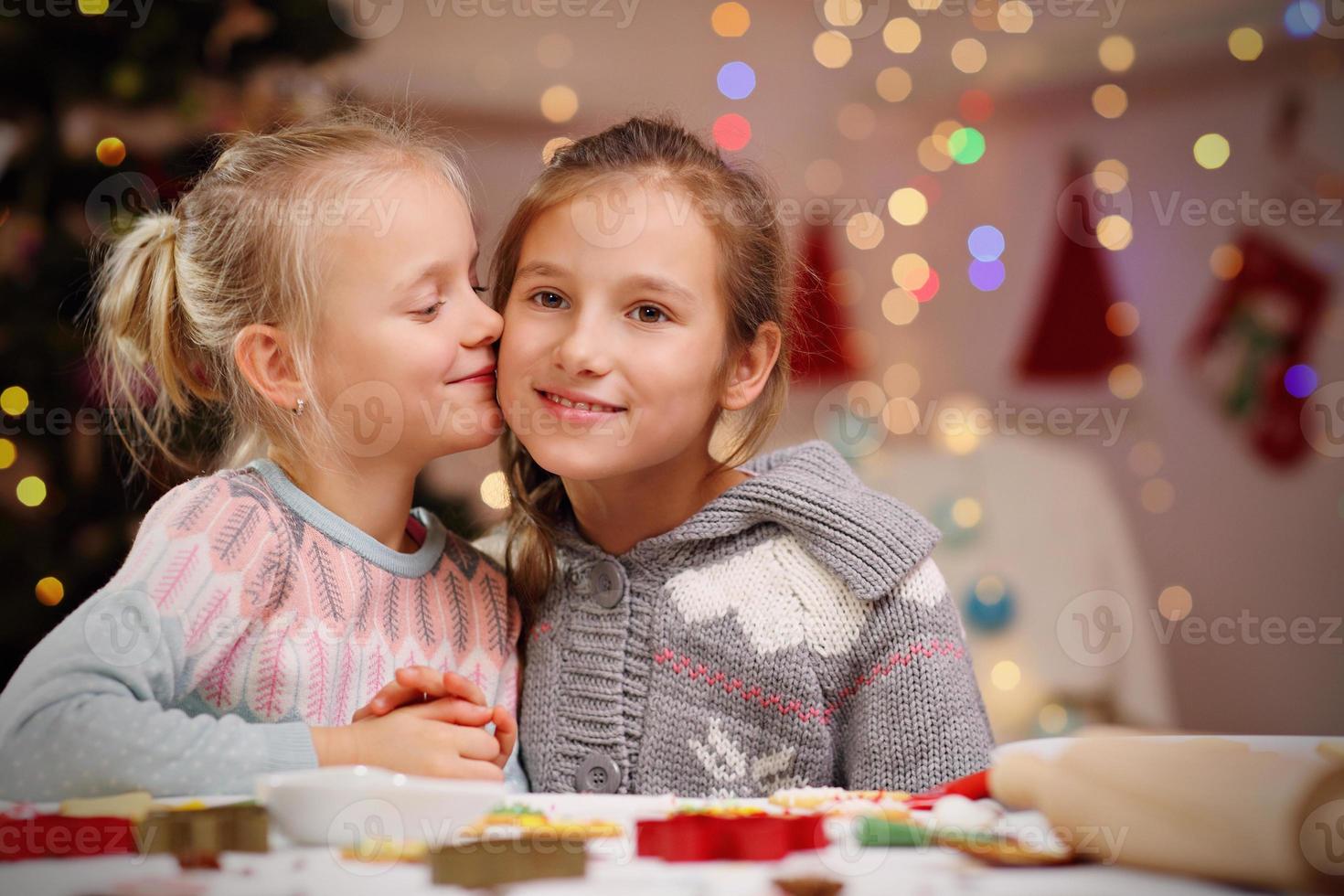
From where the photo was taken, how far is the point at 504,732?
1.00 metres

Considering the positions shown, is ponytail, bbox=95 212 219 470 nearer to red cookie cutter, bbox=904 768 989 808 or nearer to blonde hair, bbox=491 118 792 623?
blonde hair, bbox=491 118 792 623

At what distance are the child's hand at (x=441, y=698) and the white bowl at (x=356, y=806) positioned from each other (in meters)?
0.25

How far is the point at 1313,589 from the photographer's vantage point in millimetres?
2654

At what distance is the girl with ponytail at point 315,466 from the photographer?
931 millimetres

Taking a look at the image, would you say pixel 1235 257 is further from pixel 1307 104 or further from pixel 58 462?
pixel 58 462

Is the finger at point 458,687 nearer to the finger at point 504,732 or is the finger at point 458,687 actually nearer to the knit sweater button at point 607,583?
the finger at point 504,732

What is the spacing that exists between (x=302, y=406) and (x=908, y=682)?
644 millimetres

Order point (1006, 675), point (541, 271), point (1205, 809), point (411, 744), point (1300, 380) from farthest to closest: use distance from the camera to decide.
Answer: point (1300, 380)
point (1006, 675)
point (541, 271)
point (411, 744)
point (1205, 809)

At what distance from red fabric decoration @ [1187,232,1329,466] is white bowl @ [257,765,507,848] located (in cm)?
250

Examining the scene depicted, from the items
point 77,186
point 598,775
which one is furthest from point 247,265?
point 77,186

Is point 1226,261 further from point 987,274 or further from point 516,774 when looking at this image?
point 516,774

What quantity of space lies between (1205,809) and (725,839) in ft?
0.83

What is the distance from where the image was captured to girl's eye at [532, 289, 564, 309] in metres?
1.17

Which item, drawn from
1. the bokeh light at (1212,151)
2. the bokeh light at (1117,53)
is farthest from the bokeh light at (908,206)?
the bokeh light at (1212,151)
